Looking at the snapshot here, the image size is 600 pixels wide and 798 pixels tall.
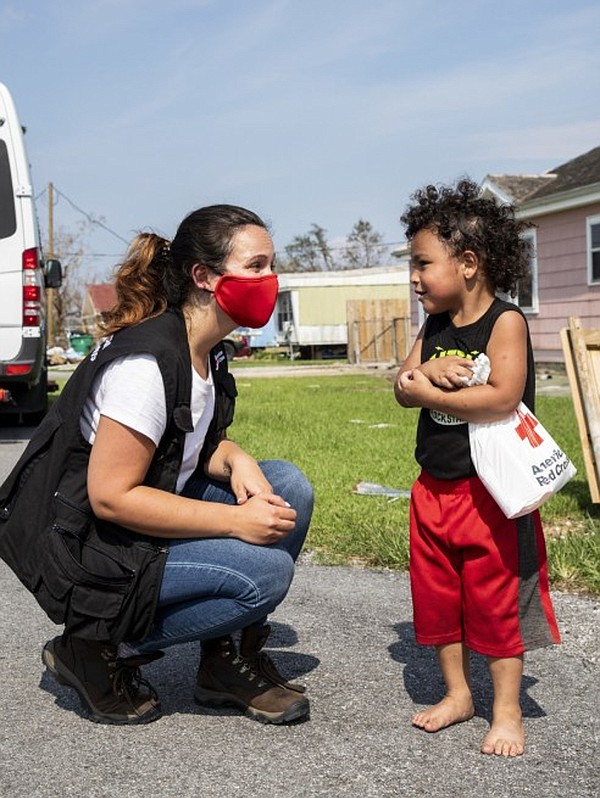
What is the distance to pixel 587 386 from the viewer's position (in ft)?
20.1

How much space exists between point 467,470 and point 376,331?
3170 cm

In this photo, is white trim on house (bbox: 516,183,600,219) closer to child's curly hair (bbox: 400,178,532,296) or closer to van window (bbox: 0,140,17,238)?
van window (bbox: 0,140,17,238)

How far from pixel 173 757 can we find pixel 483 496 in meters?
1.21

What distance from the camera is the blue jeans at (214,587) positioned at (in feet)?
10.6

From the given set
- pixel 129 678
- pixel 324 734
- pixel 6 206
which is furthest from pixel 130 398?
pixel 6 206

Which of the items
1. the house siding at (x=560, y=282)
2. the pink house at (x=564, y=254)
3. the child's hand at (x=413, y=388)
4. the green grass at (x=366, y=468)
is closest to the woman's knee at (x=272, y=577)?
the child's hand at (x=413, y=388)

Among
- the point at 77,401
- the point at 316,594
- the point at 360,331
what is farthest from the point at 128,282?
the point at 360,331

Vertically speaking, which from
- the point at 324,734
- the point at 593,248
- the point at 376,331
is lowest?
the point at 376,331

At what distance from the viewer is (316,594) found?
4.89 metres

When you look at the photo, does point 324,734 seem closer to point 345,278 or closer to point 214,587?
point 214,587

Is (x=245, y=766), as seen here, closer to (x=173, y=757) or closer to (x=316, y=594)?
(x=173, y=757)

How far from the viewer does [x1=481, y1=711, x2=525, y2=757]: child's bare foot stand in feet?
10.1

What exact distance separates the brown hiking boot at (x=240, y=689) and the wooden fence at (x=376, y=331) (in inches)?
1133

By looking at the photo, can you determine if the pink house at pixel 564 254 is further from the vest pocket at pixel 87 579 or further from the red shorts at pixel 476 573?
the vest pocket at pixel 87 579
